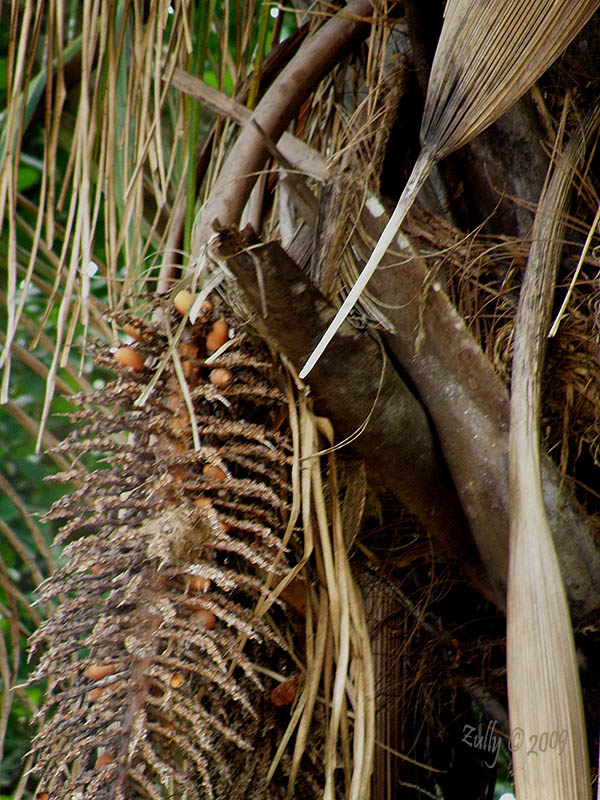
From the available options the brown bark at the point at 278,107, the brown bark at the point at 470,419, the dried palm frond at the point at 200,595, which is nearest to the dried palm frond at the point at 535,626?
the brown bark at the point at 470,419

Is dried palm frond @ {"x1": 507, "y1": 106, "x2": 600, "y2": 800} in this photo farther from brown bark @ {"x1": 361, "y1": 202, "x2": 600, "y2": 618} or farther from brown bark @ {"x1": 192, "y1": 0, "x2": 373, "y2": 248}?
brown bark @ {"x1": 192, "y1": 0, "x2": 373, "y2": 248}

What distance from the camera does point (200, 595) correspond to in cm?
63

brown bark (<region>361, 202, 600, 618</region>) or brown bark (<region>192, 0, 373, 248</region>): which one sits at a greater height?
brown bark (<region>192, 0, 373, 248</region>)

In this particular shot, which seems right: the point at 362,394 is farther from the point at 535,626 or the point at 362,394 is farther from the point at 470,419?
the point at 535,626

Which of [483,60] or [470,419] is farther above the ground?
[483,60]

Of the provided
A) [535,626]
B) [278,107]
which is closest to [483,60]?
[278,107]

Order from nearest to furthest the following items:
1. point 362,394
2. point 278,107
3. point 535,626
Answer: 1. point 535,626
2. point 362,394
3. point 278,107

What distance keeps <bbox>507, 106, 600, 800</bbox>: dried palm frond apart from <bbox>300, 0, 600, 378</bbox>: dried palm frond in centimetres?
17

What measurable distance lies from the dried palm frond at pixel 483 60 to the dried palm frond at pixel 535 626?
0.57ft

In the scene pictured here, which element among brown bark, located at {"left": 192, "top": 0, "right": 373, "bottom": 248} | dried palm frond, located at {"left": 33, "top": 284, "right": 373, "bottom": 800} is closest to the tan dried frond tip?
dried palm frond, located at {"left": 33, "top": 284, "right": 373, "bottom": 800}

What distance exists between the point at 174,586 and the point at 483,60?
456 mm

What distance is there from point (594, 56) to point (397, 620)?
619 millimetres

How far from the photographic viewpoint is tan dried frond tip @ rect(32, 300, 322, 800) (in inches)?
23.7

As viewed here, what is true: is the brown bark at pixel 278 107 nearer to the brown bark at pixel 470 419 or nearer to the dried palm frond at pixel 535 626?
the brown bark at pixel 470 419
